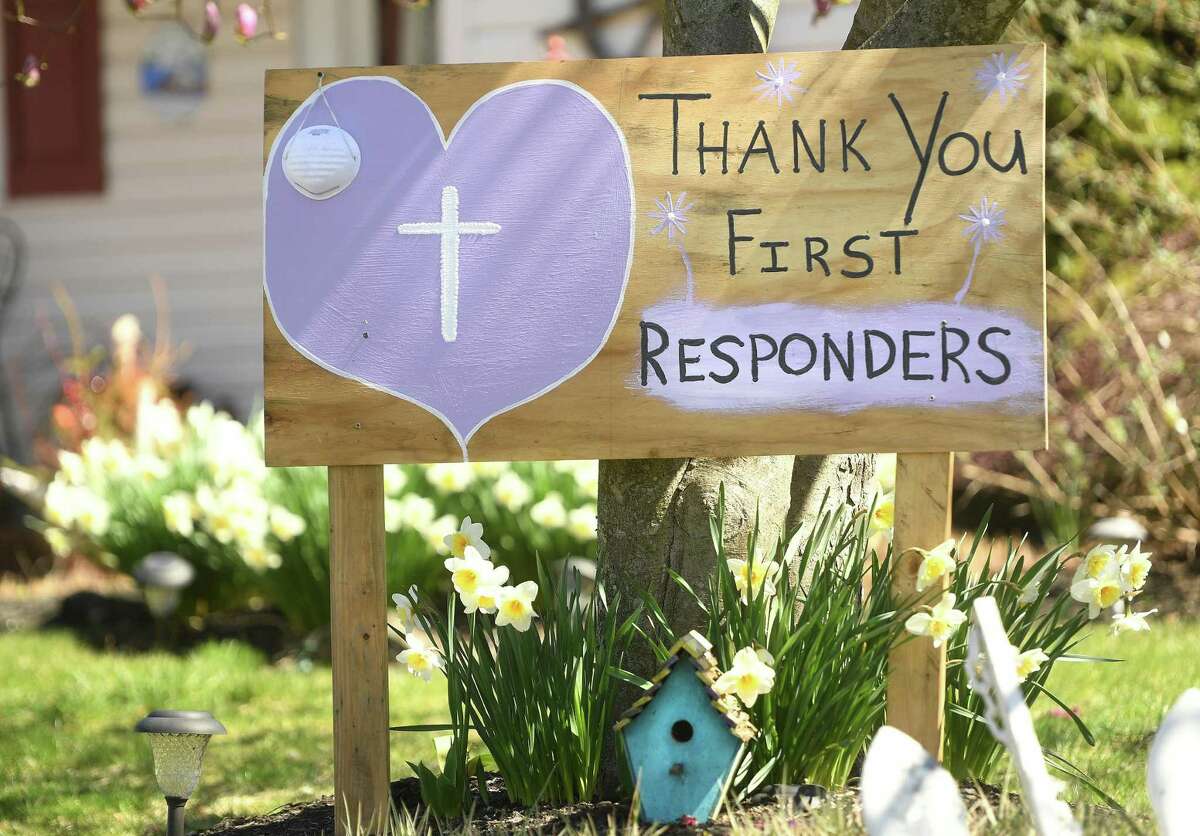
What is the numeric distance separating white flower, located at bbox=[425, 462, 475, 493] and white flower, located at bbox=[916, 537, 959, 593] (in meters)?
2.74

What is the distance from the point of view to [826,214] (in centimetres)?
269

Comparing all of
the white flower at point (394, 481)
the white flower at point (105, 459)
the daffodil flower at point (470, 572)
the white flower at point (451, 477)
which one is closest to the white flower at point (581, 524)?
the white flower at point (451, 477)

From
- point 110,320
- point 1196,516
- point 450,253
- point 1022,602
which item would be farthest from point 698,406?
point 110,320

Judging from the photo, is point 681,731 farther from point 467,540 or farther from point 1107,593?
point 1107,593

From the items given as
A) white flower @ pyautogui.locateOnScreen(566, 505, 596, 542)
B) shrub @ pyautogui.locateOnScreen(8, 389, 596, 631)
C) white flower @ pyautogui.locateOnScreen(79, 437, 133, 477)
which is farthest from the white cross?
white flower @ pyautogui.locateOnScreen(79, 437, 133, 477)

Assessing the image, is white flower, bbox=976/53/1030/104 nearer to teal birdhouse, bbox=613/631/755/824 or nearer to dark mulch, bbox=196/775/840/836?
teal birdhouse, bbox=613/631/755/824

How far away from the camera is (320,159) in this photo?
2.70 meters

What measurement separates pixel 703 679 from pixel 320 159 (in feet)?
4.22

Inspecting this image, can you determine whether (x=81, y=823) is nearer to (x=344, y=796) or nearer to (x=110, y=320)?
(x=344, y=796)

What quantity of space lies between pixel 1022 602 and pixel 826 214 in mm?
909

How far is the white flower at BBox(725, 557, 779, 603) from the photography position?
2602mm

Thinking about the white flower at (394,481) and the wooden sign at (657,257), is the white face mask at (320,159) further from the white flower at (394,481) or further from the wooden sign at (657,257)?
the white flower at (394,481)

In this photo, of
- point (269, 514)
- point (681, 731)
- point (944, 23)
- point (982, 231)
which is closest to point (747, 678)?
point (681, 731)

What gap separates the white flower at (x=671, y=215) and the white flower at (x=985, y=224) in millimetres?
562
